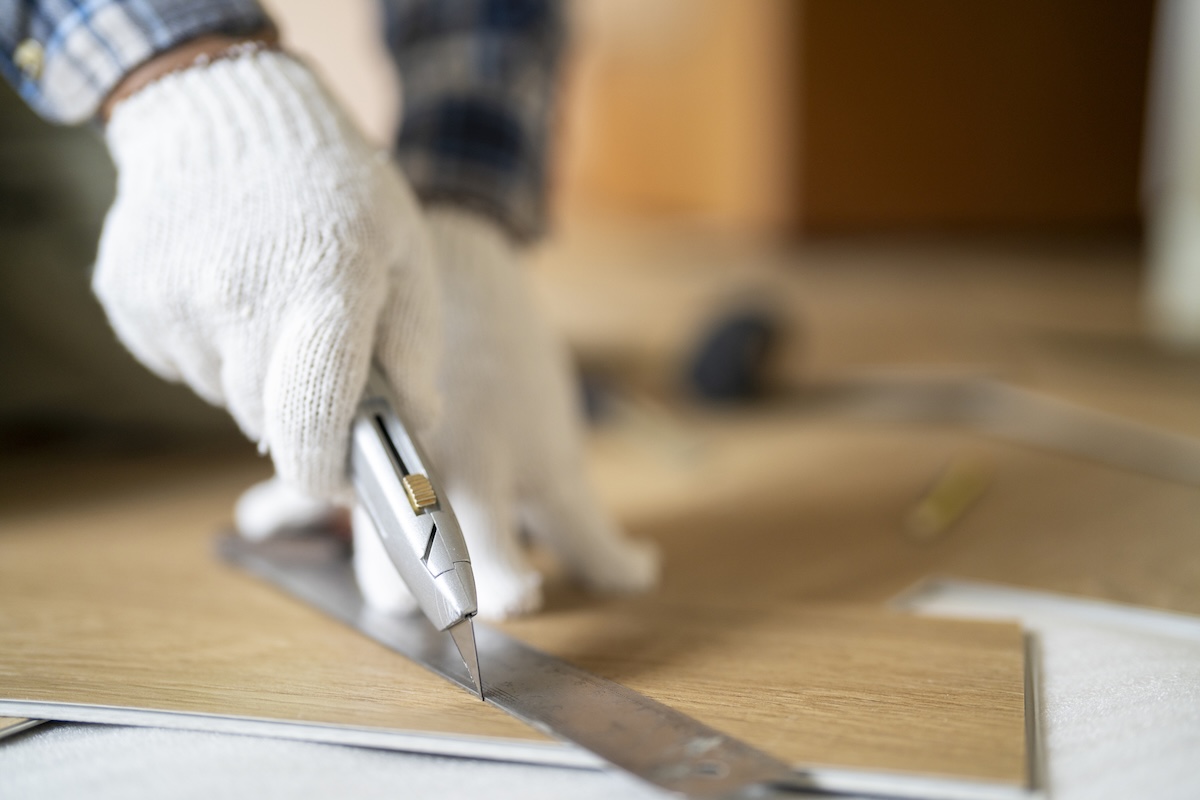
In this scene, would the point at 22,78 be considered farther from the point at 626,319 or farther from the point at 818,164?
the point at 818,164

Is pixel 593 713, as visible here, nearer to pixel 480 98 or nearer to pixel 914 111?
pixel 480 98

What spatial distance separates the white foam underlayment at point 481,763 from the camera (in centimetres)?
39

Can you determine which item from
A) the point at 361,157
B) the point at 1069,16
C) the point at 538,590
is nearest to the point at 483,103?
the point at 361,157

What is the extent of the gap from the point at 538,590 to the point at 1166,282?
125cm

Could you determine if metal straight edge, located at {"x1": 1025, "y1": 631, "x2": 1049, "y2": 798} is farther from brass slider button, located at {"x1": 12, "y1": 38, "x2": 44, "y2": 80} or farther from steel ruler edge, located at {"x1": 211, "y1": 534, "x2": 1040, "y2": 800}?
brass slider button, located at {"x1": 12, "y1": 38, "x2": 44, "y2": 80}

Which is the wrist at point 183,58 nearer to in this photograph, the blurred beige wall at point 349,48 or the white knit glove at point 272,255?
the white knit glove at point 272,255

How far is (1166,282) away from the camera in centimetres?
144

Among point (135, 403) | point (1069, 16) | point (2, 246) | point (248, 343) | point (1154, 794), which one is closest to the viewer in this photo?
point (1154, 794)

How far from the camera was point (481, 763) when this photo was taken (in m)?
0.41

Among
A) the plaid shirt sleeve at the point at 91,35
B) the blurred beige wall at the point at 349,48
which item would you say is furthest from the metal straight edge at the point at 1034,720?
the blurred beige wall at the point at 349,48

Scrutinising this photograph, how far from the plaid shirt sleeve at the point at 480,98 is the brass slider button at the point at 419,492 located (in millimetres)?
236

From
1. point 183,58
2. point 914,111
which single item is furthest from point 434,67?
point 914,111

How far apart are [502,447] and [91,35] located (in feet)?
0.98

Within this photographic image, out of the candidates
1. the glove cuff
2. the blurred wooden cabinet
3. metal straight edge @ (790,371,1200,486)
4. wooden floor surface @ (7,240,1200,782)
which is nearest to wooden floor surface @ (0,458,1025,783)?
wooden floor surface @ (7,240,1200,782)
